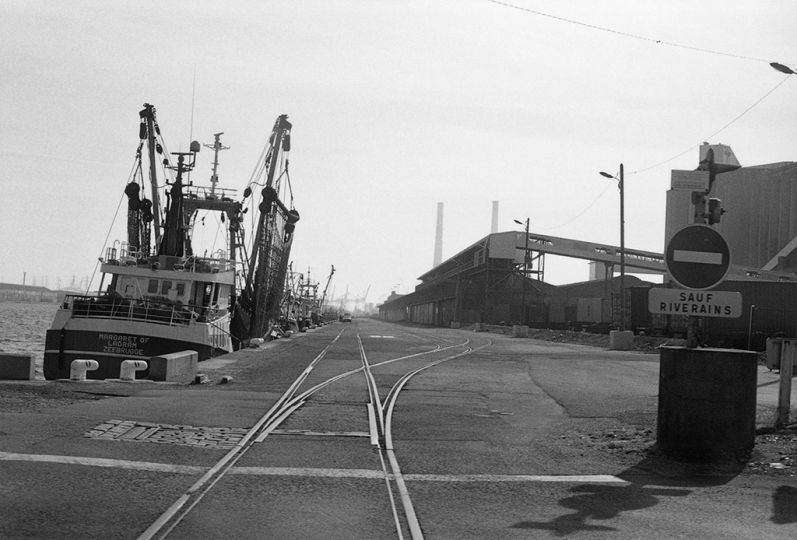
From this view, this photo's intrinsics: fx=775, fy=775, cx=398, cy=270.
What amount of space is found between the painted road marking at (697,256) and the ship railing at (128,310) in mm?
21318

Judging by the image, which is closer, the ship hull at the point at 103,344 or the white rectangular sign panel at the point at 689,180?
the white rectangular sign panel at the point at 689,180

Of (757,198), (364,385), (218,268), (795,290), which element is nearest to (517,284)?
(757,198)

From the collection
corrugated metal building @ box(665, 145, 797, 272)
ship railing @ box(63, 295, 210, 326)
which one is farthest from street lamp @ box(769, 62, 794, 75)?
corrugated metal building @ box(665, 145, 797, 272)

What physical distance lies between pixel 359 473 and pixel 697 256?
4.50 meters

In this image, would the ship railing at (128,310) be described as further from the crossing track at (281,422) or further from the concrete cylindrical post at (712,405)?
the concrete cylindrical post at (712,405)

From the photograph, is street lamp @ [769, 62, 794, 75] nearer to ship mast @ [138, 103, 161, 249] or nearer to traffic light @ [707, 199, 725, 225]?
traffic light @ [707, 199, 725, 225]

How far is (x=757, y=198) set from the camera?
8656 centimetres

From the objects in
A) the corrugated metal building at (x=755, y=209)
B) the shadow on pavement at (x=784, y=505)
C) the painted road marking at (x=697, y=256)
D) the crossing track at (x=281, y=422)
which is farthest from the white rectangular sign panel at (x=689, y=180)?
the corrugated metal building at (x=755, y=209)

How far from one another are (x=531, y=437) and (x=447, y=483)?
10.5 feet

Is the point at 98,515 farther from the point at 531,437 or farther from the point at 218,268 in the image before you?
the point at 218,268

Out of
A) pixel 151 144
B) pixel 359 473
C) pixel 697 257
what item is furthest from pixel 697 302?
pixel 151 144

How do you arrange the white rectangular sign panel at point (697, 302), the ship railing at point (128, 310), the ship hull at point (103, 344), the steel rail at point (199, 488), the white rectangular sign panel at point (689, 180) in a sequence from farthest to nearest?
the ship railing at point (128, 310) < the ship hull at point (103, 344) < the white rectangular sign panel at point (689, 180) < the white rectangular sign panel at point (697, 302) < the steel rail at point (199, 488)

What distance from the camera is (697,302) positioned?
8734 mm

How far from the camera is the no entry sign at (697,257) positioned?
344 inches
